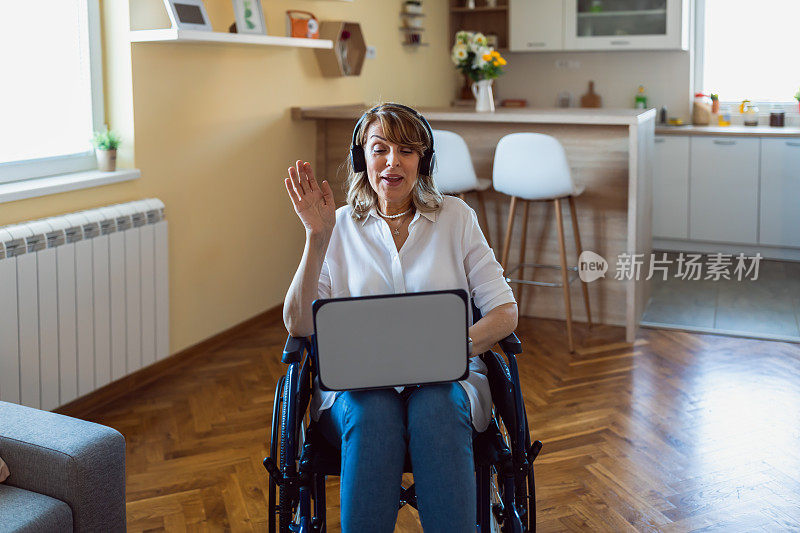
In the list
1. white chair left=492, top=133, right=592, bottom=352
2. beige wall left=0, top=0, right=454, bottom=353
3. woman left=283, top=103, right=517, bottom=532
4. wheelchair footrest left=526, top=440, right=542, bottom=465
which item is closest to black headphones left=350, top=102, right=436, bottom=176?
woman left=283, top=103, right=517, bottom=532

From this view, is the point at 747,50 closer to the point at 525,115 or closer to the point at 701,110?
the point at 701,110

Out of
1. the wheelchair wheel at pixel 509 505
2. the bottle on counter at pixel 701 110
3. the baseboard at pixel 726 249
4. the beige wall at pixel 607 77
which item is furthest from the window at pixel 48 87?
the bottle on counter at pixel 701 110

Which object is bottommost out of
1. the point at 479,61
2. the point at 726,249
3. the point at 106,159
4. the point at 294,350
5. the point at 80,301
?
the point at 726,249

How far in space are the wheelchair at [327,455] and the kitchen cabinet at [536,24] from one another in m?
4.57

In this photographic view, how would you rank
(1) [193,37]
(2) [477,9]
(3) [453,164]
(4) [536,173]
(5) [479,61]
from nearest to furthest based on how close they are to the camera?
(1) [193,37], (4) [536,173], (3) [453,164], (5) [479,61], (2) [477,9]

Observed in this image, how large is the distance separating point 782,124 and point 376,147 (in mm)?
4672

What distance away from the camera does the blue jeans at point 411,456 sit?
1787 mm

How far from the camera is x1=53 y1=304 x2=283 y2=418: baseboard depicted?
3304 millimetres

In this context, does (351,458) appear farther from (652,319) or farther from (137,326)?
(652,319)

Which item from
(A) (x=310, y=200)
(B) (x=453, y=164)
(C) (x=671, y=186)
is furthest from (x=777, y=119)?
(A) (x=310, y=200)

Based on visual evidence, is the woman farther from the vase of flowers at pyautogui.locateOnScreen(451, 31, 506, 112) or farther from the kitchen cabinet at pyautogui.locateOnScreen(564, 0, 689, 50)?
the kitchen cabinet at pyautogui.locateOnScreen(564, 0, 689, 50)

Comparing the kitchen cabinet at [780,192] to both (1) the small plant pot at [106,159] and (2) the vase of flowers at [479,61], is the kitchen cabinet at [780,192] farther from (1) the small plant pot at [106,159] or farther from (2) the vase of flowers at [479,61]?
(1) the small plant pot at [106,159]

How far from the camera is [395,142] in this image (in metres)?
2.11

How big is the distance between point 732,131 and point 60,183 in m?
4.26
